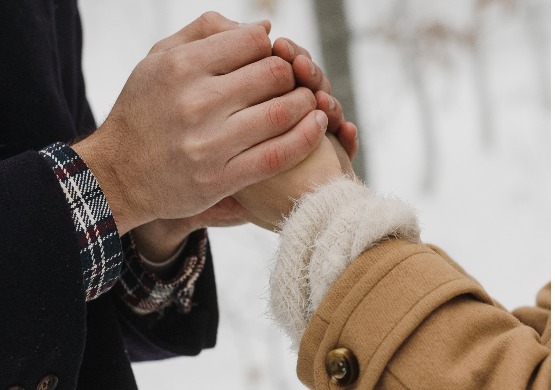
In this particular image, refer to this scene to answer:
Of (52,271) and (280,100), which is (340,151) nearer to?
(280,100)

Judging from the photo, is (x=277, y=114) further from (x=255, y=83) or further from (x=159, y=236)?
(x=159, y=236)

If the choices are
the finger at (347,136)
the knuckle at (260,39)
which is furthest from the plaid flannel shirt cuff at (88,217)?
the finger at (347,136)

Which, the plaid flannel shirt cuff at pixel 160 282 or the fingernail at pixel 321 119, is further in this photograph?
the plaid flannel shirt cuff at pixel 160 282

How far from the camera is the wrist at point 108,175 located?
0.63 meters

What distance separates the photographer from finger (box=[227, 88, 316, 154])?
25.9 inches

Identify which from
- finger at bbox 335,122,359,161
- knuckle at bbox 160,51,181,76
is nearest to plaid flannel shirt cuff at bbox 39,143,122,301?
knuckle at bbox 160,51,181,76

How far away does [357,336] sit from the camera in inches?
20.9

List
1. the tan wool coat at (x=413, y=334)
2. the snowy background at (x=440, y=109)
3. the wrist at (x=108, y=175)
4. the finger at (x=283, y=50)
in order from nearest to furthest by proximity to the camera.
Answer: the tan wool coat at (x=413, y=334) → the wrist at (x=108, y=175) → the finger at (x=283, y=50) → the snowy background at (x=440, y=109)

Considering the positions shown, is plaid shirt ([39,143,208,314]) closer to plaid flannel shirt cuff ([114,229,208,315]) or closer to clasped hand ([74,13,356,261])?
clasped hand ([74,13,356,261])

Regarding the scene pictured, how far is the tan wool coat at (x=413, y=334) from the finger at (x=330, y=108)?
26 cm

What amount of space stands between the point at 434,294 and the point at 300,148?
0.23 m

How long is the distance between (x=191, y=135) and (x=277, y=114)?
0.10m

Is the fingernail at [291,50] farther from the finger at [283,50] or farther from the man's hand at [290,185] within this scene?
the man's hand at [290,185]

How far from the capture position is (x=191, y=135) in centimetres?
64
